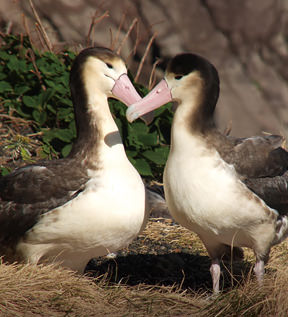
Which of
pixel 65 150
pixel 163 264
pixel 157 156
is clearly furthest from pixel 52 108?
pixel 163 264

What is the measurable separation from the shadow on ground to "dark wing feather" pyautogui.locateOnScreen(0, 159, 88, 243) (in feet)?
2.68

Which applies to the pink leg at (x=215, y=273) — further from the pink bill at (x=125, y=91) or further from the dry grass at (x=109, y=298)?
the pink bill at (x=125, y=91)

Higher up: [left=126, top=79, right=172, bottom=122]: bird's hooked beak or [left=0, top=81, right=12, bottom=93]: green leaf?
[left=126, top=79, right=172, bottom=122]: bird's hooked beak

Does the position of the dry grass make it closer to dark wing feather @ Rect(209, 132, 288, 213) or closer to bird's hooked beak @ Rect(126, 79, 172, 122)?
dark wing feather @ Rect(209, 132, 288, 213)

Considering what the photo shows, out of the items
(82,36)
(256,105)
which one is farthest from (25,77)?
(256,105)

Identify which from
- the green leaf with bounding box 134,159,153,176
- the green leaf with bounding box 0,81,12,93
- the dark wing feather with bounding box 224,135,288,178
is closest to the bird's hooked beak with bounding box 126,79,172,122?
the dark wing feather with bounding box 224,135,288,178

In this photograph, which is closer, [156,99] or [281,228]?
[156,99]

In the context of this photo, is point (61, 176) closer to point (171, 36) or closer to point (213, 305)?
point (213, 305)

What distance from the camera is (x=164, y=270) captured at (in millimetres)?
4852

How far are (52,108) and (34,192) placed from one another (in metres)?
2.35

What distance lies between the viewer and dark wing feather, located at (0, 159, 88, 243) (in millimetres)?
3965

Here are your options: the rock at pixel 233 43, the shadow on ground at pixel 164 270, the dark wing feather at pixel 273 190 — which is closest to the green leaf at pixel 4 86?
the rock at pixel 233 43

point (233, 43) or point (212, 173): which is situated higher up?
point (212, 173)

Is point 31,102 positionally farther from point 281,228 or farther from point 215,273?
point 281,228
